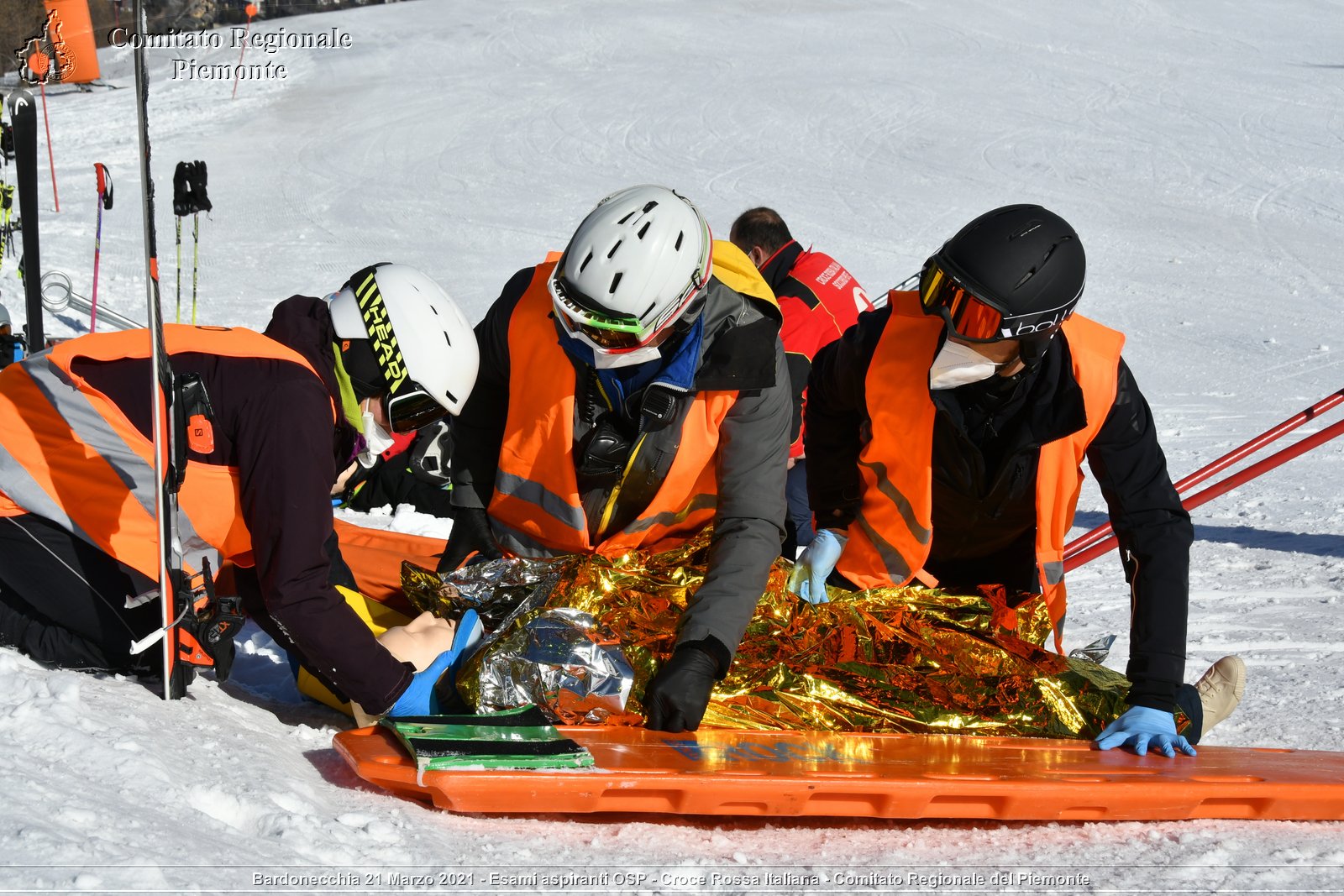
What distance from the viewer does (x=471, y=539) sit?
3.91m

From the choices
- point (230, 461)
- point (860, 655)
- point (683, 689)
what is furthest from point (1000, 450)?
point (230, 461)

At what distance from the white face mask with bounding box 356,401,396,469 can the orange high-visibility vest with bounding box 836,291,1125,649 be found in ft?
4.57

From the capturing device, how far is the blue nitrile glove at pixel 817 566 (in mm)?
3809

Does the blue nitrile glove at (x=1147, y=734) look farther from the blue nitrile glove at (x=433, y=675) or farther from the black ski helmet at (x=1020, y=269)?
the blue nitrile glove at (x=433, y=675)

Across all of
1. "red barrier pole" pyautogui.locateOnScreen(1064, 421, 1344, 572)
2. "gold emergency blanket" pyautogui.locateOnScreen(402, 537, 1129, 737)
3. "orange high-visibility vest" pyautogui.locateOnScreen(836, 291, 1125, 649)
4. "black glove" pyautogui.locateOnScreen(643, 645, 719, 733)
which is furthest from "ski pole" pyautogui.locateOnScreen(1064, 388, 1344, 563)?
"black glove" pyautogui.locateOnScreen(643, 645, 719, 733)

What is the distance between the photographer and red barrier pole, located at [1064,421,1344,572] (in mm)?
4859

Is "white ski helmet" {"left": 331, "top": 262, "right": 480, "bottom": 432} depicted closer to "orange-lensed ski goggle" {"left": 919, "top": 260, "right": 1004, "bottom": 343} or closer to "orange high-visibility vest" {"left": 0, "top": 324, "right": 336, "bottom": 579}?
"orange high-visibility vest" {"left": 0, "top": 324, "right": 336, "bottom": 579}

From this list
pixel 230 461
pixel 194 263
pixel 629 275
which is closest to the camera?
pixel 230 461

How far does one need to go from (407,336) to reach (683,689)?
115 centimetres

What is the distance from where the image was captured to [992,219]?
3371 millimetres

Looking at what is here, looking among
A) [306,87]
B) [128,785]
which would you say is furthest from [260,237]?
[128,785]

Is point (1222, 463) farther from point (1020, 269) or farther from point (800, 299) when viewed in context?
point (1020, 269)

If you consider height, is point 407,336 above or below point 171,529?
above

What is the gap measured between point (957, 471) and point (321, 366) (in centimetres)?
182
